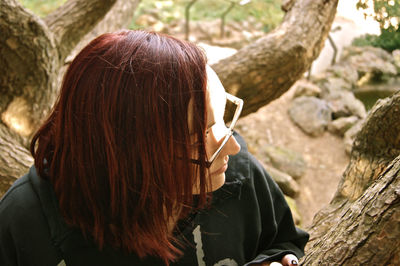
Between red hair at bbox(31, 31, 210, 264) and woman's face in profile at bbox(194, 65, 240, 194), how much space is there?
0.04m

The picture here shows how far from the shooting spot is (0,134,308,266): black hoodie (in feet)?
3.90

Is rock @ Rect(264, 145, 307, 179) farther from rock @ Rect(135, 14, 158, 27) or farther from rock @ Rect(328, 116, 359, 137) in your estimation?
rock @ Rect(135, 14, 158, 27)

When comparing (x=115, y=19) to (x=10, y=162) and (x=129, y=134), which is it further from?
(x=129, y=134)

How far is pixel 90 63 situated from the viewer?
1.06m

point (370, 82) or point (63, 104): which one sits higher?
point (63, 104)

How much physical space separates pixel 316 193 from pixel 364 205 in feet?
16.9

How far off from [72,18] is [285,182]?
385cm

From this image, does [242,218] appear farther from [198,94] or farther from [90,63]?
[90,63]

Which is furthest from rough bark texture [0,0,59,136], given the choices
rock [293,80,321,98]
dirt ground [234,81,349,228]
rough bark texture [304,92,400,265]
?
rock [293,80,321,98]

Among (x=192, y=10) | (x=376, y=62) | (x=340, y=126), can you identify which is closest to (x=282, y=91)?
(x=376, y=62)

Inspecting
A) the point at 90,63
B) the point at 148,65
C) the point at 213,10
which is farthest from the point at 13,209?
the point at 213,10

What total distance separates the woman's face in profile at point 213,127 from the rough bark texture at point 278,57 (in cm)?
157

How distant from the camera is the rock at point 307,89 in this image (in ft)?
23.9

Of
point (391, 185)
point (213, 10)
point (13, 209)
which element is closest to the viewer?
point (391, 185)
